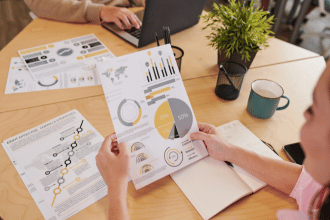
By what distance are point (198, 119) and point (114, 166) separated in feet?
1.17

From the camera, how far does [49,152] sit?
689mm

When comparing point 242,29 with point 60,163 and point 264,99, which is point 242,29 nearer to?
point 264,99

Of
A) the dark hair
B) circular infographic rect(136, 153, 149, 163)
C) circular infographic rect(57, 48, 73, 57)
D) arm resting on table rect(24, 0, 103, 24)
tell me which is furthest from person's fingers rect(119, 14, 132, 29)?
the dark hair

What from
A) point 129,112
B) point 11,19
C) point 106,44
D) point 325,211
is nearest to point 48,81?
point 106,44

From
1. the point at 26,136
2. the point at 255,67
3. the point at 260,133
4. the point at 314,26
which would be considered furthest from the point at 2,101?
the point at 314,26

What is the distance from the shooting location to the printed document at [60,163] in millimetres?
589

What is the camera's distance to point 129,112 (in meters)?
0.64

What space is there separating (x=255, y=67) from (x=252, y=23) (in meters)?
0.27

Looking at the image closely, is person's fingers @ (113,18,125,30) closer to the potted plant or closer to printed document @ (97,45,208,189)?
the potted plant

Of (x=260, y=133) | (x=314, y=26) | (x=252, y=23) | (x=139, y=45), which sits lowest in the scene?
(x=314, y=26)

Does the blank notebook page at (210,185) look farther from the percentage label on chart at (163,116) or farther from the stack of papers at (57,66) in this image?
the stack of papers at (57,66)

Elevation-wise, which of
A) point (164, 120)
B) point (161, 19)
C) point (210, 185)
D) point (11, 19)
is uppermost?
point (161, 19)

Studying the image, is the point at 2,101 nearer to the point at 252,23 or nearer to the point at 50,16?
the point at 50,16

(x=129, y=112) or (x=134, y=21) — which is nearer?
(x=129, y=112)
